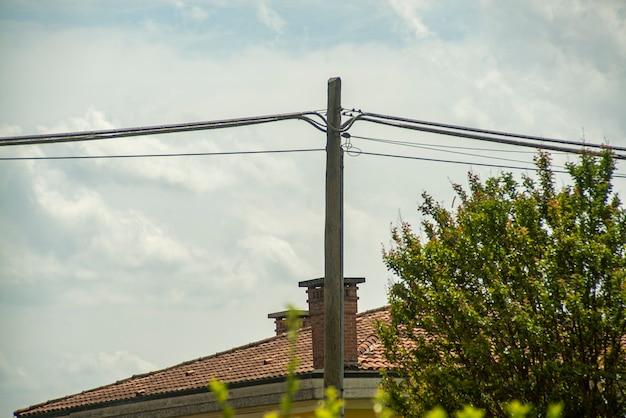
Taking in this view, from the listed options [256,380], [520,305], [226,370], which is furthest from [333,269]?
[226,370]

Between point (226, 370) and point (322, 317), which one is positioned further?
point (226, 370)

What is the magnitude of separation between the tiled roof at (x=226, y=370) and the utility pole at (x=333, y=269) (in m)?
6.05

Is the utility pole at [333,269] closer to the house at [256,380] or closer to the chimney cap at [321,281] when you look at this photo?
the house at [256,380]

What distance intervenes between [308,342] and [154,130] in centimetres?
934

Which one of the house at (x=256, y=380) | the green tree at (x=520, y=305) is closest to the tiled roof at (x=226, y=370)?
the house at (x=256, y=380)

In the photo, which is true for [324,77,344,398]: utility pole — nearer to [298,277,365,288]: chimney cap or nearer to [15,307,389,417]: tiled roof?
[15,307,389,417]: tiled roof

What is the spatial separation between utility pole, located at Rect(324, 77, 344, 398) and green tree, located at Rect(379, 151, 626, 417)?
1.60 meters

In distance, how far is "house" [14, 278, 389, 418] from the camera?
18.9 m

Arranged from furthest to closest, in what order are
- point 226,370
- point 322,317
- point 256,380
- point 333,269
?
point 226,370 < point 322,317 < point 256,380 < point 333,269

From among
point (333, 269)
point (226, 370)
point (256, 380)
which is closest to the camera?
point (333, 269)

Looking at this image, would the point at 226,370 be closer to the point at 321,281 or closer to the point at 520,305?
the point at 321,281

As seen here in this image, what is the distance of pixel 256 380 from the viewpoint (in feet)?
64.2

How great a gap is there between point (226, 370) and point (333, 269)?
9.61m

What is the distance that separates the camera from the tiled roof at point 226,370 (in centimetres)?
2045
